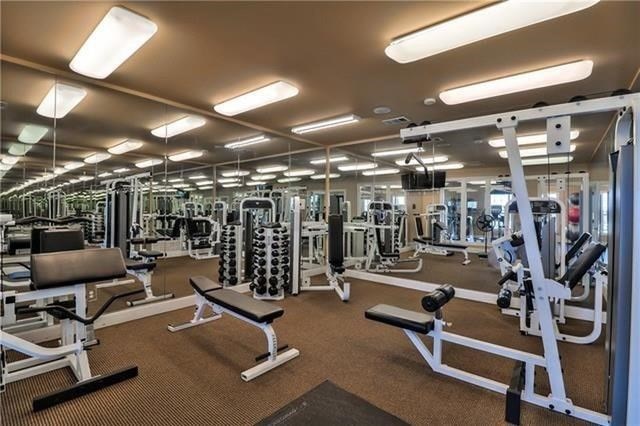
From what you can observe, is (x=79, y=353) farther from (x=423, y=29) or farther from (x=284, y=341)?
(x=423, y=29)

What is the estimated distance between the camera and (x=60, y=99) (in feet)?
10.5

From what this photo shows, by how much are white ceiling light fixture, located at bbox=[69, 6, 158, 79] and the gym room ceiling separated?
6cm

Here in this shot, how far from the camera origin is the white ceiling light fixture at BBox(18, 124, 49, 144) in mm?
3097

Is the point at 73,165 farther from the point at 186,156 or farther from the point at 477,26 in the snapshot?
the point at 477,26

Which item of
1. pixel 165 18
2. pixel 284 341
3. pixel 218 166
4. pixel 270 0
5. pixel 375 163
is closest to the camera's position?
pixel 270 0

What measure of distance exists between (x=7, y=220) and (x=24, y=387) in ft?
3.86

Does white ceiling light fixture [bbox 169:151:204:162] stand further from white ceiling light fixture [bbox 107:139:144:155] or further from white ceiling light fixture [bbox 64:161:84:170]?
white ceiling light fixture [bbox 64:161:84:170]

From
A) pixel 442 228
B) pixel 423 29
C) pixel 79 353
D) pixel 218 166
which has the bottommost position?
pixel 79 353

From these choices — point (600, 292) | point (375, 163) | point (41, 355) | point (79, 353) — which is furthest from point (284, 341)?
point (375, 163)

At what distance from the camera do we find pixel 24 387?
7.17 feet

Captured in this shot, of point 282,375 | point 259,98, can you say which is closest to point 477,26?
point 259,98

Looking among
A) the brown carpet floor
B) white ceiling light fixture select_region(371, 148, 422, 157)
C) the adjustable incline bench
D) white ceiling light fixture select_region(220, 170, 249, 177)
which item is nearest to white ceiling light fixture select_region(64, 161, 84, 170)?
the brown carpet floor

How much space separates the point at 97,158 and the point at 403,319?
4.19 m

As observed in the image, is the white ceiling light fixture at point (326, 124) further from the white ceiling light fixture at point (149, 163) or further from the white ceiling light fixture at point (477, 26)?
the white ceiling light fixture at point (149, 163)
